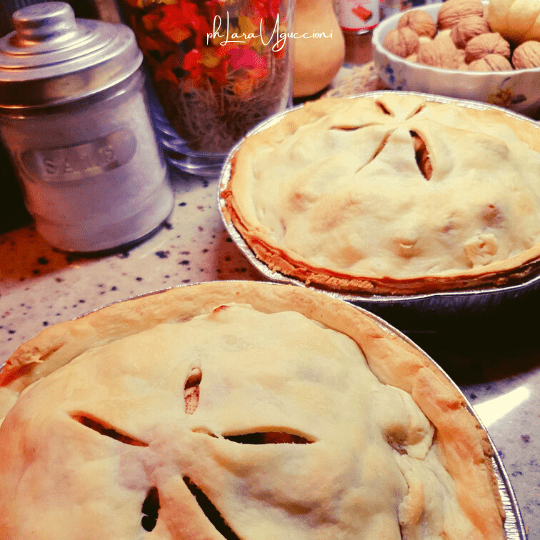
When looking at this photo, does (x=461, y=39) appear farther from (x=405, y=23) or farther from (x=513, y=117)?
(x=513, y=117)

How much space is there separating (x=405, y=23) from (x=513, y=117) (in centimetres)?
77

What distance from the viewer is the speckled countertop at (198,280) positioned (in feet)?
3.81

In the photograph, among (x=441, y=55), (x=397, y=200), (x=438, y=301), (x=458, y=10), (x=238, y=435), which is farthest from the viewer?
(x=458, y=10)

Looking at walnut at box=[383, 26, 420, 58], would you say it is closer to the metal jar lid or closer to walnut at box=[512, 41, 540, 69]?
walnut at box=[512, 41, 540, 69]

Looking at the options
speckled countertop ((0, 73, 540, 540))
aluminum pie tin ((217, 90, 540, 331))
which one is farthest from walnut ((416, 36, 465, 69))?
aluminum pie tin ((217, 90, 540, 331))

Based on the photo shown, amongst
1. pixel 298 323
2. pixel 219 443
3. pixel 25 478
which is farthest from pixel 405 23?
pixel 25 478

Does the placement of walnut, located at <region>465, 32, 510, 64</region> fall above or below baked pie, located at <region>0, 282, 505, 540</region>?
above

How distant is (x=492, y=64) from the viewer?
1826 mm

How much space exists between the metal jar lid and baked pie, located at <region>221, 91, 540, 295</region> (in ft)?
1.64

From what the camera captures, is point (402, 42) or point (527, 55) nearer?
point (527, 55)

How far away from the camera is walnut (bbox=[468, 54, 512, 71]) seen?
1820mm

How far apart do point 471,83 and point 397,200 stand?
0.80 meters

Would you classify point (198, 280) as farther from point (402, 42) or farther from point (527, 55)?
point (527, 55)
